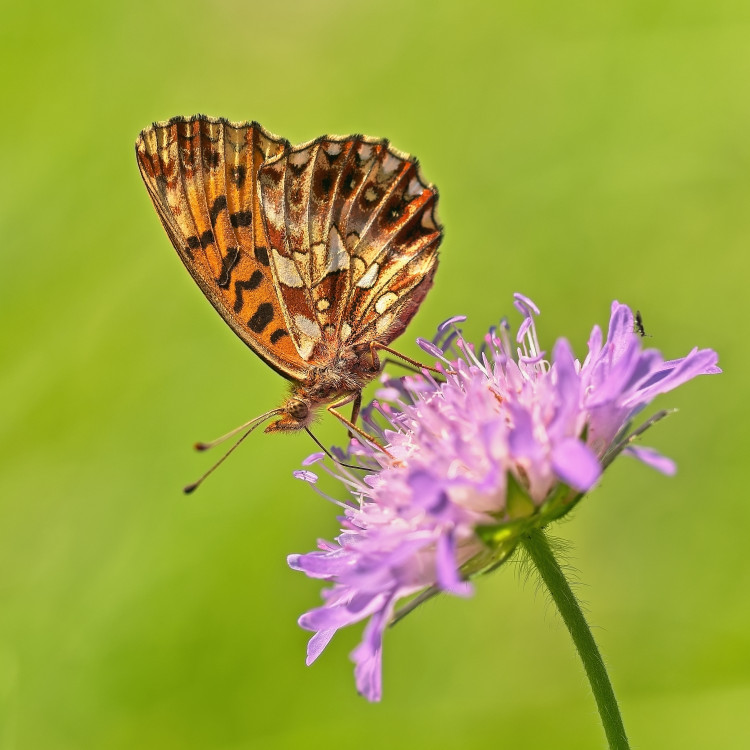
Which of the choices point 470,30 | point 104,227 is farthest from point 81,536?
point 470,30

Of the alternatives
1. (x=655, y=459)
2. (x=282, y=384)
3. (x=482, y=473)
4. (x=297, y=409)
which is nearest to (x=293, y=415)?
(x=297, y=409)

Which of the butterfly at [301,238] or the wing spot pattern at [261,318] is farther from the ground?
the butterfly at [301,238]

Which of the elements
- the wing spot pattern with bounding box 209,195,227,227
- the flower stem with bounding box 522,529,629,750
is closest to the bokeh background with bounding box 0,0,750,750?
the flower stem with bounding box 522,529,629,750

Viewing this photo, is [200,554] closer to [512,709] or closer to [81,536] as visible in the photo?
[81,536]

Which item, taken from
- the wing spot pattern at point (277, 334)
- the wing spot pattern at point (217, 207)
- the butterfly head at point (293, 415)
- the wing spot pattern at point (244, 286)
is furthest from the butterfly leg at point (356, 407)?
the wing spot pattern at point (217, 207)

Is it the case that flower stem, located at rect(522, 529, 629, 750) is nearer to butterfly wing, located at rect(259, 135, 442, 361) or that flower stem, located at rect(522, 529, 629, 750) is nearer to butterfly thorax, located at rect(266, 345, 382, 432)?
butterfly thorax, located at rect(266, 345, 382, 432)

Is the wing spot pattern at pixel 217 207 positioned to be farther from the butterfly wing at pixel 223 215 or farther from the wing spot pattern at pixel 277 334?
the wing spot pattern at pixel 277 334
